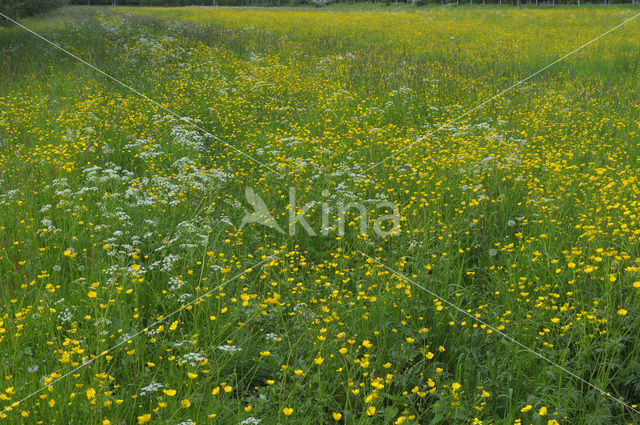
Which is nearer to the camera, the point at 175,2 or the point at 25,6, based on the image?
the point at 25,6

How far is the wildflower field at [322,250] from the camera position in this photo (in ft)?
8.81

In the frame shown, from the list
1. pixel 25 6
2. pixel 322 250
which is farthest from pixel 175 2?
pixel 322 250

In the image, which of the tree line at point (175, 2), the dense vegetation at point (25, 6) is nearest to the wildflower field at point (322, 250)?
the dense vegetation at point (25, 6)

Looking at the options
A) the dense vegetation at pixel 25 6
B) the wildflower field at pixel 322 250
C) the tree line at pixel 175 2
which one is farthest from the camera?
the tree line at pixel 175 2

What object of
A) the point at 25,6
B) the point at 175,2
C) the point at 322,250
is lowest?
the point at 322,250

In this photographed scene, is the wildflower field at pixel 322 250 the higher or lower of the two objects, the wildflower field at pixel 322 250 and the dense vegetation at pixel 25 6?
the lower

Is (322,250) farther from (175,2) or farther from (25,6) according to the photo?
(175,2)

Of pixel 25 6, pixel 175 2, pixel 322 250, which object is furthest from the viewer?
pixel 175 2

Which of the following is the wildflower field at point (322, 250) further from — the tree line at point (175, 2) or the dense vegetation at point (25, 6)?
the tree line at point (175, 2)

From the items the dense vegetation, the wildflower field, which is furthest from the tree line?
the wildflower field

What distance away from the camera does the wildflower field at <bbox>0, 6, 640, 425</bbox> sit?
2686 mm

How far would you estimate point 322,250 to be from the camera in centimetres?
459

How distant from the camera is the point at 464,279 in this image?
13.2ft

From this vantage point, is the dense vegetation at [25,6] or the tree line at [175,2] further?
the tree line at [175,2]
